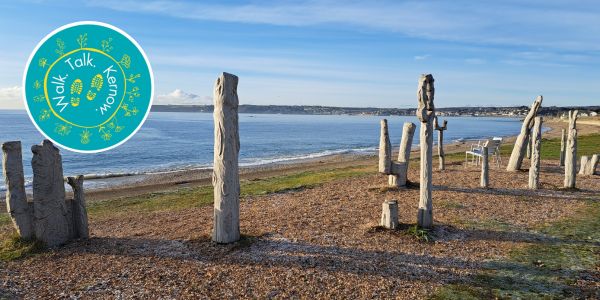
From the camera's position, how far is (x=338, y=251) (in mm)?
9953

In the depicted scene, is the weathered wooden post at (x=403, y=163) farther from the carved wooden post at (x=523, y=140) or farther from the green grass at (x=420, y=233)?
the carved wooden post at (x=523, y=140)

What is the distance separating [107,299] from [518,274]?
8.12 metres

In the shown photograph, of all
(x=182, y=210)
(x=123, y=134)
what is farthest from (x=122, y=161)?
(x=123, y=134)

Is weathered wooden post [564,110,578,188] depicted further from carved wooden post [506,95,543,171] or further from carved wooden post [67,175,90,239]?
carved wooden post [67,175,90,239]

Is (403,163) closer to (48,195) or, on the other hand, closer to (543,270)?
(543,270)

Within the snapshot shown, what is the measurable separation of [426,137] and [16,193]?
34.2 feet

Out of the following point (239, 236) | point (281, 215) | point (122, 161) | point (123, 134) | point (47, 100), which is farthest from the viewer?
point (122, 161)

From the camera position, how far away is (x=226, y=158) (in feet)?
33.2

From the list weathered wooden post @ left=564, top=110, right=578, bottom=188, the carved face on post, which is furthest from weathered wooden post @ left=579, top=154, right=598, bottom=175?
the carved face on post

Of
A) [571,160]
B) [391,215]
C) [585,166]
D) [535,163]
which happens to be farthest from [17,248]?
[585,166]

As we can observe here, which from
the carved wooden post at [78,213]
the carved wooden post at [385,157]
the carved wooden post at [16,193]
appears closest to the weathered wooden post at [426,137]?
the carved wooden post at [385,157]

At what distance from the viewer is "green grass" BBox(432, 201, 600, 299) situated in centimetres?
785

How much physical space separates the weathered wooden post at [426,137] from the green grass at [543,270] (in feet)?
7.45

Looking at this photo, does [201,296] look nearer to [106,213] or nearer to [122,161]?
[106,213]
